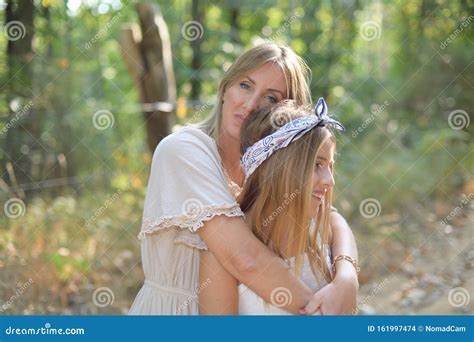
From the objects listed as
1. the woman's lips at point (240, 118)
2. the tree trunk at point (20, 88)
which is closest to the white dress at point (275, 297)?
the woman's lips at point (240, 118)

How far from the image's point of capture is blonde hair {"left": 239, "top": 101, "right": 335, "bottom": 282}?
7.55 ft

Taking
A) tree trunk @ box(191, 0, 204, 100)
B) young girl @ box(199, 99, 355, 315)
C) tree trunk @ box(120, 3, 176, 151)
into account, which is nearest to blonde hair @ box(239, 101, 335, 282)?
young girl @ box(199, 99, 355, 315)

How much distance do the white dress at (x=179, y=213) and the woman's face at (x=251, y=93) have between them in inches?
5.4

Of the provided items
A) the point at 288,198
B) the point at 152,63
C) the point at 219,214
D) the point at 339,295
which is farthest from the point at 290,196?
the point at 152,63

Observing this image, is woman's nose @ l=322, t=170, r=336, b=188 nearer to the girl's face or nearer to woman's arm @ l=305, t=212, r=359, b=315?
the girl's face

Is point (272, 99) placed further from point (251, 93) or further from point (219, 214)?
point (219, 214)

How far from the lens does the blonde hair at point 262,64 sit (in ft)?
8.48

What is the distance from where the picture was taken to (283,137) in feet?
7.57

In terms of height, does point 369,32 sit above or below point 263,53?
above

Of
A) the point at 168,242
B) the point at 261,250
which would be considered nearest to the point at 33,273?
the point at 168,242

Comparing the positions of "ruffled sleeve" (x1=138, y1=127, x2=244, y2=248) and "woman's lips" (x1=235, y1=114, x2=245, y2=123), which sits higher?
"woman's lips" (x1=235, y1=114, x2=245, y2=123)

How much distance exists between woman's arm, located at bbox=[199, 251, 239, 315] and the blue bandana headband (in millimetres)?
321

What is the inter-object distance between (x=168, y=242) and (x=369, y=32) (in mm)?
3816
